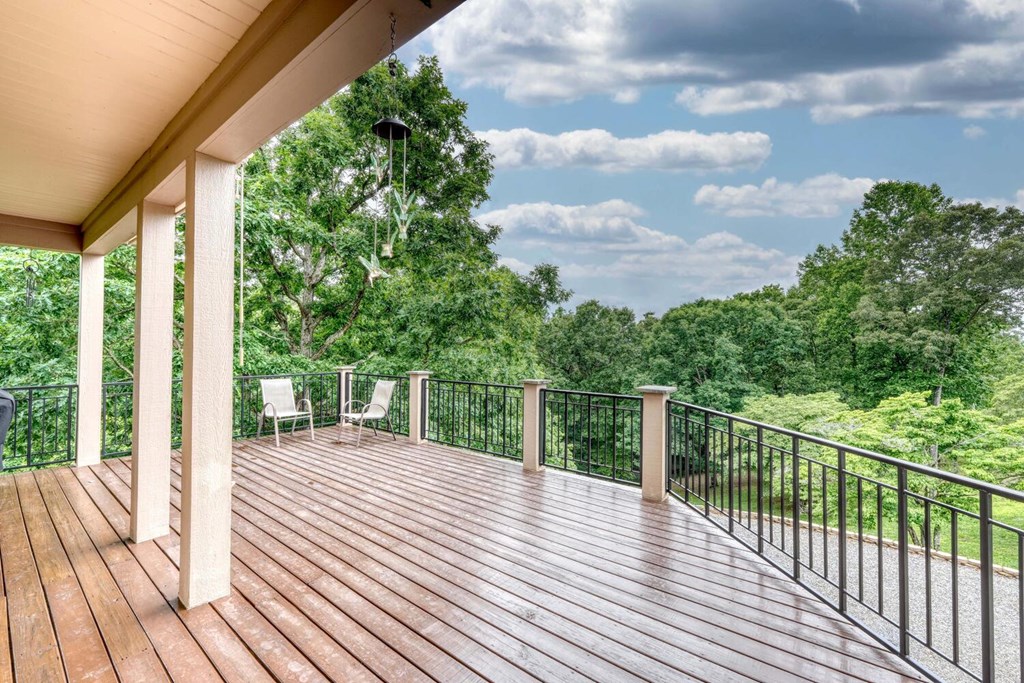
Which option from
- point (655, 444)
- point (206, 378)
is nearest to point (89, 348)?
point (206, 378)

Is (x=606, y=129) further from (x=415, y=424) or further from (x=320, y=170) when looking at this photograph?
(x=415, y=424)

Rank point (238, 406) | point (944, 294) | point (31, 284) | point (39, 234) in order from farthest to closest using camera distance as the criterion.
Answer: point (944, 294)
point (238, 406)
point (31, 284)
point (39, 234)

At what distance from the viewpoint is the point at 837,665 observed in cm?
174

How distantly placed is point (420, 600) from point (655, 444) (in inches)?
89.0

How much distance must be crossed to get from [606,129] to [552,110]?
3.38 metres

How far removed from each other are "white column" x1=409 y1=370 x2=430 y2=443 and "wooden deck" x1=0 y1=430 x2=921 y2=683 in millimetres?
2112

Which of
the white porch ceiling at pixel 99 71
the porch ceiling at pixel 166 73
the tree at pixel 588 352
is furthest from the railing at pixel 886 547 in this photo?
the tree at pixel 588 352

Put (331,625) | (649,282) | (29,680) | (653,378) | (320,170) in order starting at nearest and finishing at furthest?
(29,680)
(331,625)
(320,170)
(653,378)
(649,282)

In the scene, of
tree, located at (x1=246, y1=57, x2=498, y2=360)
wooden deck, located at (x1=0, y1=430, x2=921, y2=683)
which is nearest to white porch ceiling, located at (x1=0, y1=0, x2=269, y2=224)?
wooden deck, located at (x1=0, y1=430, x2=921, y2=683)

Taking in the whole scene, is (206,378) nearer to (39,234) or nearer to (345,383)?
(39,234)

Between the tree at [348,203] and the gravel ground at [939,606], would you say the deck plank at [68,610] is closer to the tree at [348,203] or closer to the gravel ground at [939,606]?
the gravel ground at [939,606]

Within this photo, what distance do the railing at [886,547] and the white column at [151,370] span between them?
3.53 metres

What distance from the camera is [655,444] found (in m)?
3.66

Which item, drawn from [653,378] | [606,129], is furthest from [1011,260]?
[606,129]
